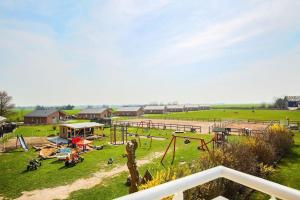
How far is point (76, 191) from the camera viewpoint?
13461mm

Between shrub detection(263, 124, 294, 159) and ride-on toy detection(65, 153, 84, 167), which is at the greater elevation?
shrub detection(263, 124, 294, 159)

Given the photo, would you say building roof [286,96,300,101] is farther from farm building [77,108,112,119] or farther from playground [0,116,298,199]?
playground [0,116,298,199]

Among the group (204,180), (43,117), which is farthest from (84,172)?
(43,117)

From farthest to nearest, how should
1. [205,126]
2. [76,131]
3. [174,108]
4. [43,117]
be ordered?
1. [174,108]
2. [43,117]
3. [205,126]
4. [76,131]

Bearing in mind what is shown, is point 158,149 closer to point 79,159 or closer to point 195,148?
point 195,148

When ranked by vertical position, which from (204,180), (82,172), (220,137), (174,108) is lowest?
(82,172)

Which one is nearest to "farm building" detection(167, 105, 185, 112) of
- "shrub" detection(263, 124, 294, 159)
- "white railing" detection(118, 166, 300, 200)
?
"shrub" detection(263, 124, 294, 159)

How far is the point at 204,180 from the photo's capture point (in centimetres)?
243

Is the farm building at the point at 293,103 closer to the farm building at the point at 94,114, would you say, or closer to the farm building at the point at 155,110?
the farm building at the point at 155,110

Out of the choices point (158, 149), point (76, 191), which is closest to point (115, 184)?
point (76, 191)

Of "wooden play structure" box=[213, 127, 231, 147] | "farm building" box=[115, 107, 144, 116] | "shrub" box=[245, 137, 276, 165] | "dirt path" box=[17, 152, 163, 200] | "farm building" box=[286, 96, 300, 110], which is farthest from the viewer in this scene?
"farm building" box=[286, 96, 300, 110]

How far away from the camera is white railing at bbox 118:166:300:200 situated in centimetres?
195

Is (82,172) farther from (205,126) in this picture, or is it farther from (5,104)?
(5,104)

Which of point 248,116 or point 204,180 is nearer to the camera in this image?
point 204,180
